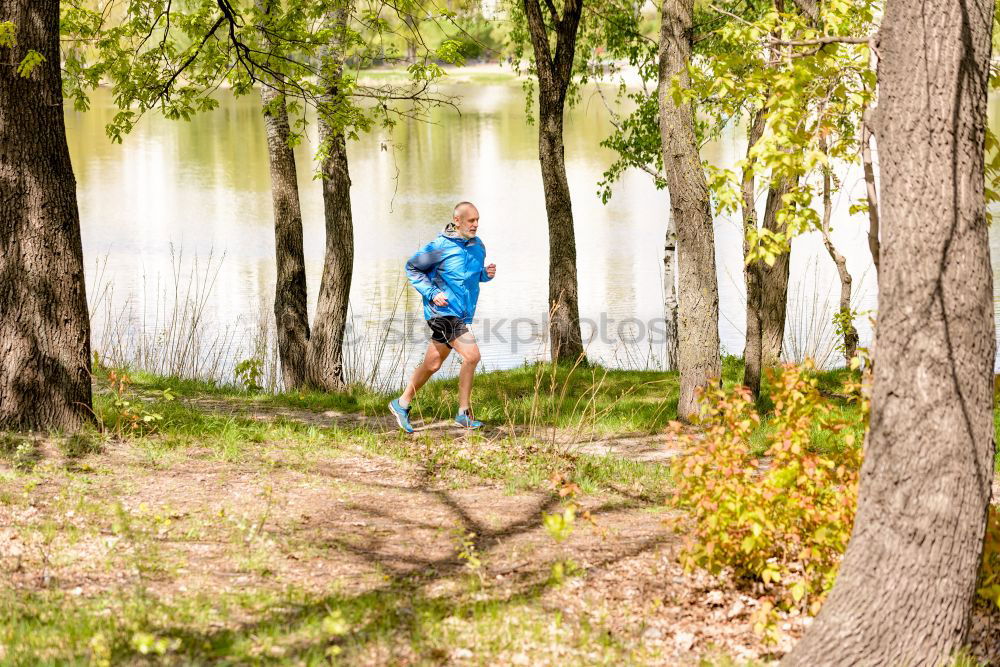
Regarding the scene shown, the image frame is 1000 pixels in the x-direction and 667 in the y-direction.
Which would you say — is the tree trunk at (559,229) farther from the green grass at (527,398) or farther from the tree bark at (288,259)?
the tree bark at (288,259)

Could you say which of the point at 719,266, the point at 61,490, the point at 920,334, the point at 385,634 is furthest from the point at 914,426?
the point at 719,266

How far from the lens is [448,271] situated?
26.4 ft

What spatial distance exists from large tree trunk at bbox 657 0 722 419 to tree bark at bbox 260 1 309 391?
196 inches

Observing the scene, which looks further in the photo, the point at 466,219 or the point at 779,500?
the point at 466,219

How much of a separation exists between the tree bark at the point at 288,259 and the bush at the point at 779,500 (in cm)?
806

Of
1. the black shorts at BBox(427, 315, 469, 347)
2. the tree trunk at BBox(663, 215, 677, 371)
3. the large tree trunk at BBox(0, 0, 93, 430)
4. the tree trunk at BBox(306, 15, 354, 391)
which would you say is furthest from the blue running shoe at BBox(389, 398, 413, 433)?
the tree trunk at BBox(663, 215, 677, 371)

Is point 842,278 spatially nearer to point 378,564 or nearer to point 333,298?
point 378,564

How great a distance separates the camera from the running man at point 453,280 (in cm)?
799

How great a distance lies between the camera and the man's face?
7910mm

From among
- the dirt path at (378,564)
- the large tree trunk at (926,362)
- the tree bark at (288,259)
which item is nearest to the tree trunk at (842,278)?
the dirt path at (378,564)

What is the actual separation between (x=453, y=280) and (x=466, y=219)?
0.49 m

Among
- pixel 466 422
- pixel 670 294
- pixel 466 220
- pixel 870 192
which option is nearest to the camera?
pixel 870 192

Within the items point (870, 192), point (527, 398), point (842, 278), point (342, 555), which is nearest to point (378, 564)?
point (342, 555)

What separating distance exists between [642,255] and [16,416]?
17.4 m
